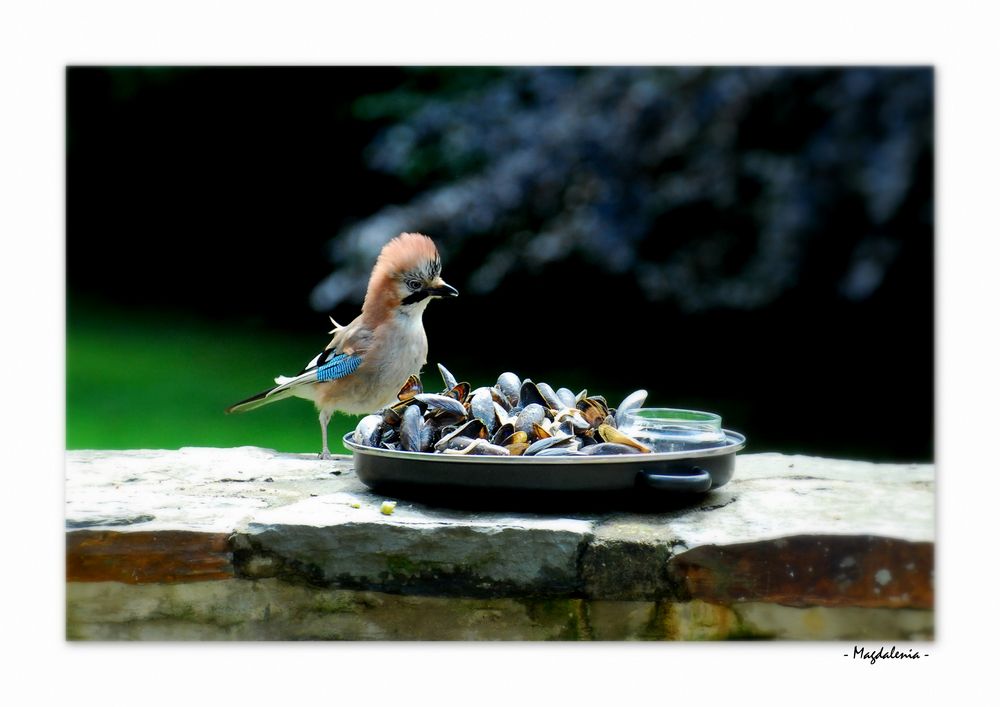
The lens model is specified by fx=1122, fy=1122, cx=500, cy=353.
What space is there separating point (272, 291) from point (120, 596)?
3.00 m

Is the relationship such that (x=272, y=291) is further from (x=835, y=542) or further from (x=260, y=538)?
(x=835, y=542)

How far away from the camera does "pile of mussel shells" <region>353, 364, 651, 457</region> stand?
3.12 metres

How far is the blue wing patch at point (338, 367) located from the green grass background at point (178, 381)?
1.22 m

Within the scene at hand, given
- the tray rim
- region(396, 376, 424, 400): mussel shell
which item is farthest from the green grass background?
the tray rim

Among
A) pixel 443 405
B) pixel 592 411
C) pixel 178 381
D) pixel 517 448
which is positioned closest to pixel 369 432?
pixel 443 405

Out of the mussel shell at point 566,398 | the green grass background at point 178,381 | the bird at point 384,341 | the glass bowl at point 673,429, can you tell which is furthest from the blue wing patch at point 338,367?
the green grass background at point 178,381

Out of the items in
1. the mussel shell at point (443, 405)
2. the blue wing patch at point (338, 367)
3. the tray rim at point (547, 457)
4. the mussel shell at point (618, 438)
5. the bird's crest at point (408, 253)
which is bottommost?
the tray rim at point (547, 457)

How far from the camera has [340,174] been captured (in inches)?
247

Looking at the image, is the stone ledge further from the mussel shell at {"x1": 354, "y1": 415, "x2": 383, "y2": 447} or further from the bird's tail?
the bird's tail

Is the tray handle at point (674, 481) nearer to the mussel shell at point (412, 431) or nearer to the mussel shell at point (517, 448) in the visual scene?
the mussel shell at point (517, 448)

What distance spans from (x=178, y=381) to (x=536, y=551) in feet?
9.78

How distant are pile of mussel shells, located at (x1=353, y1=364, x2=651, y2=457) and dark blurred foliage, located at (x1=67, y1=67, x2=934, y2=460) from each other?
43.9 inches

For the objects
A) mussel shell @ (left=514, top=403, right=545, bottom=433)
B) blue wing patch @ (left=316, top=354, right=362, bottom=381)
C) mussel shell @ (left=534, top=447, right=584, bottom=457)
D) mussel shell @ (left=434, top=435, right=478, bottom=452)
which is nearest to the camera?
mussel shell @ (left=534, top=447, right=584, bottom=457)

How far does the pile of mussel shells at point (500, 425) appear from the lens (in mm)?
3117
